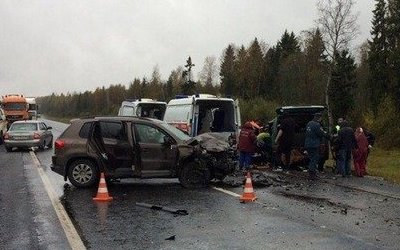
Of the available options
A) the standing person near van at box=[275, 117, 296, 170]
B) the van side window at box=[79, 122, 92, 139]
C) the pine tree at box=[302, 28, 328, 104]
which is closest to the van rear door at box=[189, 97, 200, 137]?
the standing person near van at box=[275, 117, 296, 170]

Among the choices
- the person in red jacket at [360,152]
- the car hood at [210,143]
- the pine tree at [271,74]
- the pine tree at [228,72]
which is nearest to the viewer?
the car hood at [210,143]

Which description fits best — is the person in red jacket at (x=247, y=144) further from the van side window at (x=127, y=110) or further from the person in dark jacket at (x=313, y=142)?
the van side window at (x=127, y=110)

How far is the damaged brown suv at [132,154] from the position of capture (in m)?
12.0

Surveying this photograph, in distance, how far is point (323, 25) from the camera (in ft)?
161

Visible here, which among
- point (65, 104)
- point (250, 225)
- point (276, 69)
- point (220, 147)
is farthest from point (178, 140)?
point (65, 104)

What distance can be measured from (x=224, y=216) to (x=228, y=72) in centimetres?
7774

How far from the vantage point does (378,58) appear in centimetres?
6022

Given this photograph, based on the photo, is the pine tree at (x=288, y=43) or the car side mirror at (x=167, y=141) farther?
the pine tree at (x=288, y=43)

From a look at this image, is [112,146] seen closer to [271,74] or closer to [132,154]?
[132,154]

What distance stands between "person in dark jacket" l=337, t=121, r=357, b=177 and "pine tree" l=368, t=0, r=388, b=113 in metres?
45.5

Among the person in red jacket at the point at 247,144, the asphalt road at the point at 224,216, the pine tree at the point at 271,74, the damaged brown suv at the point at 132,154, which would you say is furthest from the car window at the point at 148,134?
the pine tree at the point at 271,74

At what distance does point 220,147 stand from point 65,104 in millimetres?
164134

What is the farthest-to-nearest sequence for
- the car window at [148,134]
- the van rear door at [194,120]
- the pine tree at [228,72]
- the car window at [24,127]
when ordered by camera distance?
1. the pine tree at [228,72]
2. the car window at [24,127]
3. the van rear door at [194,120]
4. the car window at [148,134]

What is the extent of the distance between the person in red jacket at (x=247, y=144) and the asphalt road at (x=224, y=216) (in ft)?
8.69
